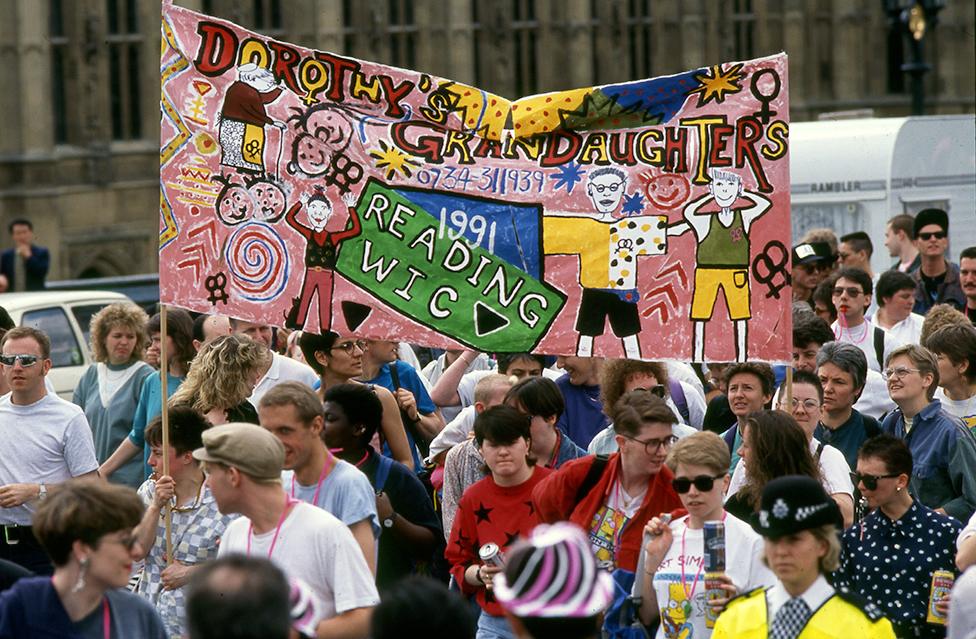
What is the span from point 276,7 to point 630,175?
26.6 metres

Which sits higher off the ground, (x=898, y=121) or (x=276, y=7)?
(x=276, y=7)

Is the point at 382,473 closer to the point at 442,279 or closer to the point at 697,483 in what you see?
the point at 442,279

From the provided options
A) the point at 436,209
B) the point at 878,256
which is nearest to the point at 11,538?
the point at 436,209

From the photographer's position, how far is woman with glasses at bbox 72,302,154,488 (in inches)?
426

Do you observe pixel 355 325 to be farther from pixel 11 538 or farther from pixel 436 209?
pixel 11 538

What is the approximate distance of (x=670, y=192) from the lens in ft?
28.1

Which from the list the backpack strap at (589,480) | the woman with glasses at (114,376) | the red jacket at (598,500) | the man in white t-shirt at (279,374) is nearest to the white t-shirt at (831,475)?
the red jacket at (598,500)

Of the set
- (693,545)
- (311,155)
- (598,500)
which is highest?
(311,155)

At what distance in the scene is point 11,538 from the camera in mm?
8867

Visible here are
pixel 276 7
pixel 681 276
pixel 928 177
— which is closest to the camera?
pixel 681 276

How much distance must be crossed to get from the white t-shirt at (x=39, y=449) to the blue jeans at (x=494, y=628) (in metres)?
2.25

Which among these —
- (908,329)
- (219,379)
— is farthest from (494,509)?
(908,329)

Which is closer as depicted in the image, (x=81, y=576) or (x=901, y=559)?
(x=81, y=576)

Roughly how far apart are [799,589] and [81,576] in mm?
1999
